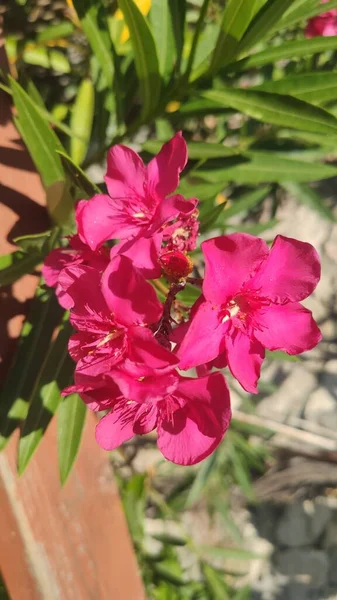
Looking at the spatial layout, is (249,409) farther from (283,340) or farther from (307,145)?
(283,340)

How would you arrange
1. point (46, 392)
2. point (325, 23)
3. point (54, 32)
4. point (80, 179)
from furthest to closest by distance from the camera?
point (325, 23), point (54, 32), point (46, 392), point (80, 179)

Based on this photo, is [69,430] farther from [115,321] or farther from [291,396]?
[291,396]

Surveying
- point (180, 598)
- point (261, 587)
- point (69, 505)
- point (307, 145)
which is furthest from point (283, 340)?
point (261, 587)

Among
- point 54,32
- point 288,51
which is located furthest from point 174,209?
point 54,32

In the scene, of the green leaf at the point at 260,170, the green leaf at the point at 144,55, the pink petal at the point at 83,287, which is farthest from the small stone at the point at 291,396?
the pink petal at the point at 83,287

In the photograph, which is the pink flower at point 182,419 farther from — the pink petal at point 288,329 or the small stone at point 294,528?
the small stone at point 294,528
